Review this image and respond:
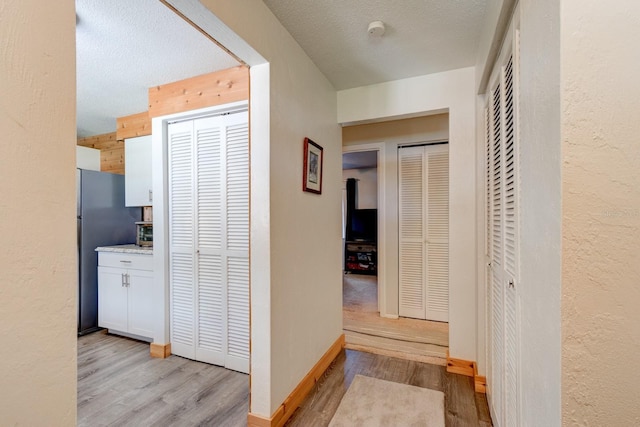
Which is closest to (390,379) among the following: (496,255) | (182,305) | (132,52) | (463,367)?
(463,367)

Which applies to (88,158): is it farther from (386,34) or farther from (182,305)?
(386,34)

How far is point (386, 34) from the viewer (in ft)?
5.91

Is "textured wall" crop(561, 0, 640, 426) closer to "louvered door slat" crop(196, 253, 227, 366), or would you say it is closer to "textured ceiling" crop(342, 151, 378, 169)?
"louvered door slat" crop(196, 253, 227, 366)

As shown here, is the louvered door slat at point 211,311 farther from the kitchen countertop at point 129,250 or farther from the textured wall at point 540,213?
the textured wall at point 540,213

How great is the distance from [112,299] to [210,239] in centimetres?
151

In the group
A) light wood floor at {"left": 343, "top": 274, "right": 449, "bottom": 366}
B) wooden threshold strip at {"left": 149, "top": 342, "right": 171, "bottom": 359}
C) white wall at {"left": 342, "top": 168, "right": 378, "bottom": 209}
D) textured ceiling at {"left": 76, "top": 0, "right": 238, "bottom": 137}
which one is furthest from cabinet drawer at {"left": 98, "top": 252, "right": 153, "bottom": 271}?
white wall at {"left": 342, "top": 168, "right": 378, "bottom": 209}

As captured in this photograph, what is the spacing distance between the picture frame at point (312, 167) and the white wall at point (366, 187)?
4411 millimetres

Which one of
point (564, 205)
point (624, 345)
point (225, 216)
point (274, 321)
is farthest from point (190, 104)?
point (624, 345)

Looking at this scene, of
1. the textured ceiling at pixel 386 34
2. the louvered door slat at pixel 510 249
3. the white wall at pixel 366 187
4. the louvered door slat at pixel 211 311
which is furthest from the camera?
the white wall at pixel 366 187

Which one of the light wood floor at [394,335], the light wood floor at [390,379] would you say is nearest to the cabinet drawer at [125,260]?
the light wood floor at [390,379]

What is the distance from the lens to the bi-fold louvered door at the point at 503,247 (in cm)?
113

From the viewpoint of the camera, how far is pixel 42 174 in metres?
0.71

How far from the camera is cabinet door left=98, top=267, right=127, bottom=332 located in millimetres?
2859

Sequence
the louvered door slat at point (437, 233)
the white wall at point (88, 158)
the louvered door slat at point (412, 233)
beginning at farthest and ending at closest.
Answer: the white wall at point (88, 158)
the louvered door slat at point (412, 233)
the louvered door slat at point (437, 233)
